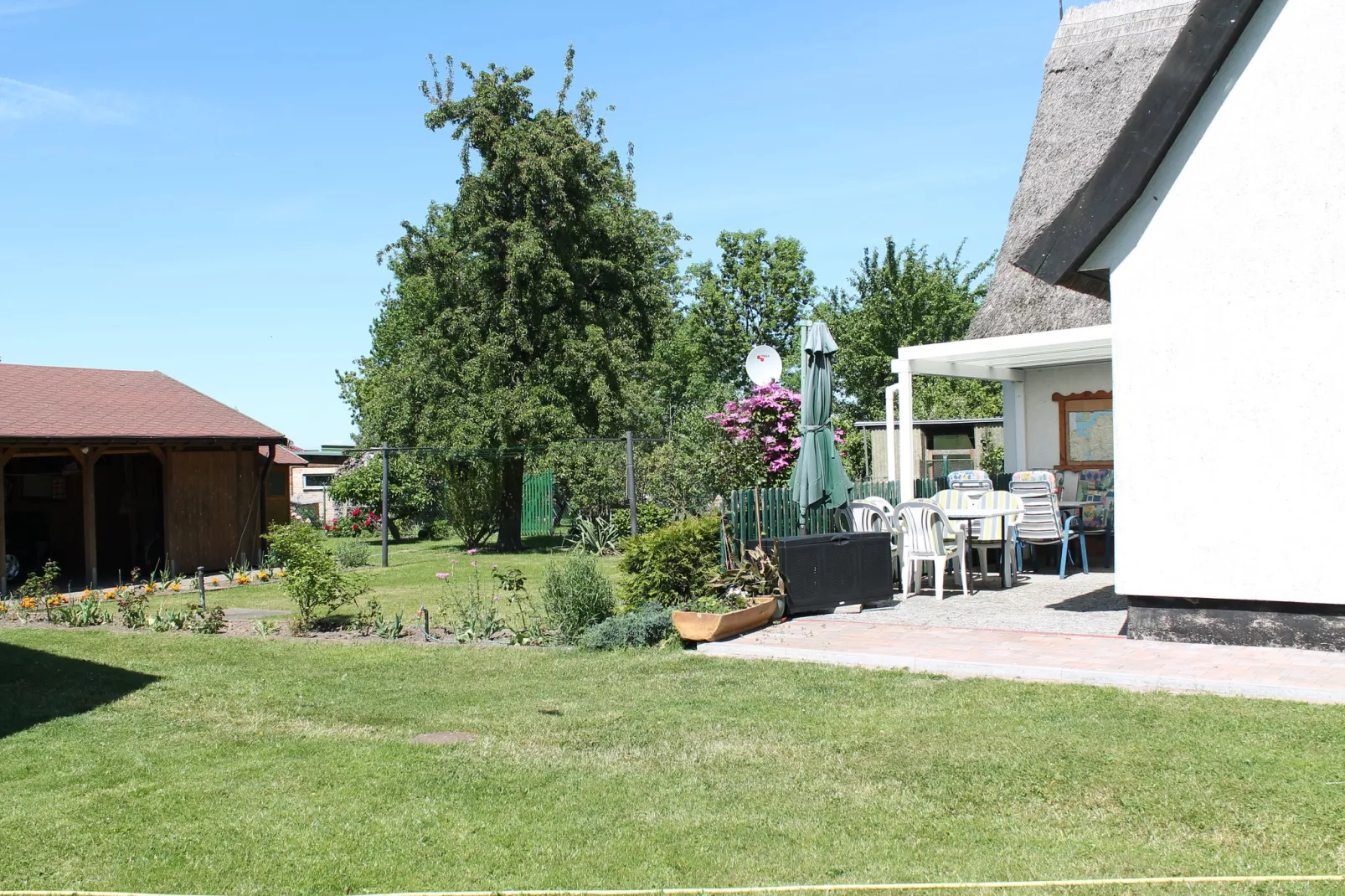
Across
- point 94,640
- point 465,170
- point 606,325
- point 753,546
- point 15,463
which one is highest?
point 465,170

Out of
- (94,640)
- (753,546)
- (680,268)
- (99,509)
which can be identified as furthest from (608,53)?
(680,268)

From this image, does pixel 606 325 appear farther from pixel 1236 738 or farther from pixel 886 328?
pixel 1236 738

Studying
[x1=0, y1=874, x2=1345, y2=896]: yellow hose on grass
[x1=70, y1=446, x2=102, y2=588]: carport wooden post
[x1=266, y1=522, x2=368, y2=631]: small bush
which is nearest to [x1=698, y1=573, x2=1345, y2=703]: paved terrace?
[x1=0, y1=874, x2=1345, y2=896]: yellow hose on grass

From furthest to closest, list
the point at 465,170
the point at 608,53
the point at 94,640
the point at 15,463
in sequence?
the point at 465,170 → the point at 15,463 → the point at 608,53 → the point at 94,640

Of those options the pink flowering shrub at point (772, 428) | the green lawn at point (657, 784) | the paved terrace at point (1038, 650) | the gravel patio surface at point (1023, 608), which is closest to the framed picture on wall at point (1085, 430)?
the gravel patio surface at point (1023, 608)

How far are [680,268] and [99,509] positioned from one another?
31.2 m

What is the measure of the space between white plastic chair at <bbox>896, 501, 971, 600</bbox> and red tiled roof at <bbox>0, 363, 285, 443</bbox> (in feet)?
39.5

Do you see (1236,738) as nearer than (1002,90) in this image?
Yes

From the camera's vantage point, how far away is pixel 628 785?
4.79m

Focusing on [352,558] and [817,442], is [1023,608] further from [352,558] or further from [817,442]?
[352,558]

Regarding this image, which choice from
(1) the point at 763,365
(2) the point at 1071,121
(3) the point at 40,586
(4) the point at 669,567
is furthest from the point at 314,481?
(4) the point at 669,567

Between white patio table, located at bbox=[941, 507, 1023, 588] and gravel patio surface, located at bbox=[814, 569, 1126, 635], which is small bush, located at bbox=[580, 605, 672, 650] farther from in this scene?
white patio table, located at bbox=[941, 507, 1023, 588]

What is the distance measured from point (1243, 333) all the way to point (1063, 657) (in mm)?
2609

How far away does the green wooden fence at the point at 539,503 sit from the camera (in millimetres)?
20844
